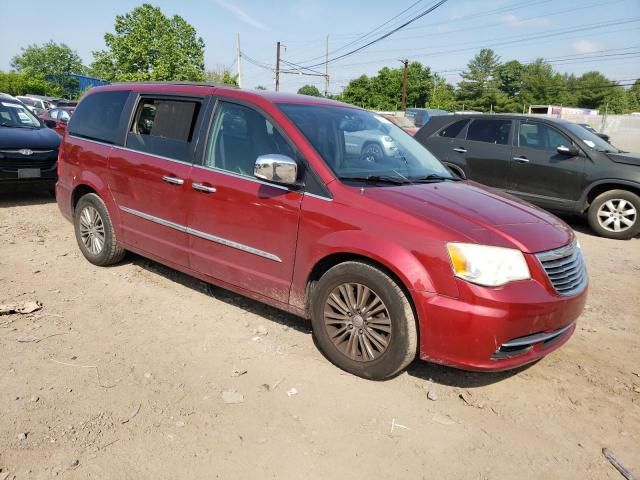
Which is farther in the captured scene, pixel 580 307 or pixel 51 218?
pixel 51 218

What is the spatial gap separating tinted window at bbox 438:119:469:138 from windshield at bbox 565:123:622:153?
1.71 m

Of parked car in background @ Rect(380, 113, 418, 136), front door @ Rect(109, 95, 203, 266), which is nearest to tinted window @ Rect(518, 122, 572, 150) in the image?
parked car in background @ Rect(380, 113, 418, 136)

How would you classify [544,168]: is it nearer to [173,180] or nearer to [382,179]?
[382,179]

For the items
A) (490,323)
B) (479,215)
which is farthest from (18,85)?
(490,323)

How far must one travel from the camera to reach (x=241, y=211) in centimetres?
365

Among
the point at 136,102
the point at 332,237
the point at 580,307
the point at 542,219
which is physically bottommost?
the point at 580,307

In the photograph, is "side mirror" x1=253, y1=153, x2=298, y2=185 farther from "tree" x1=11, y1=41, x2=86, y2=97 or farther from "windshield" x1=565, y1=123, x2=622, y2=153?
"tree" x1=11, y1=41, x2=86, y2=97

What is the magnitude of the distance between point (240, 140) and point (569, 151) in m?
5.98

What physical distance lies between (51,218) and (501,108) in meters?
80.7

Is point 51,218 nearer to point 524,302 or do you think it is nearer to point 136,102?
point 136,102

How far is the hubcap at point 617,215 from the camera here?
24.6 feet

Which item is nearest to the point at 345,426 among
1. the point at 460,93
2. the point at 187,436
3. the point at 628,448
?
the point at 187,436

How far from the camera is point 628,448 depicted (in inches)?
106

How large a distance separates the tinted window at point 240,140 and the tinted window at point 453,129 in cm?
606
